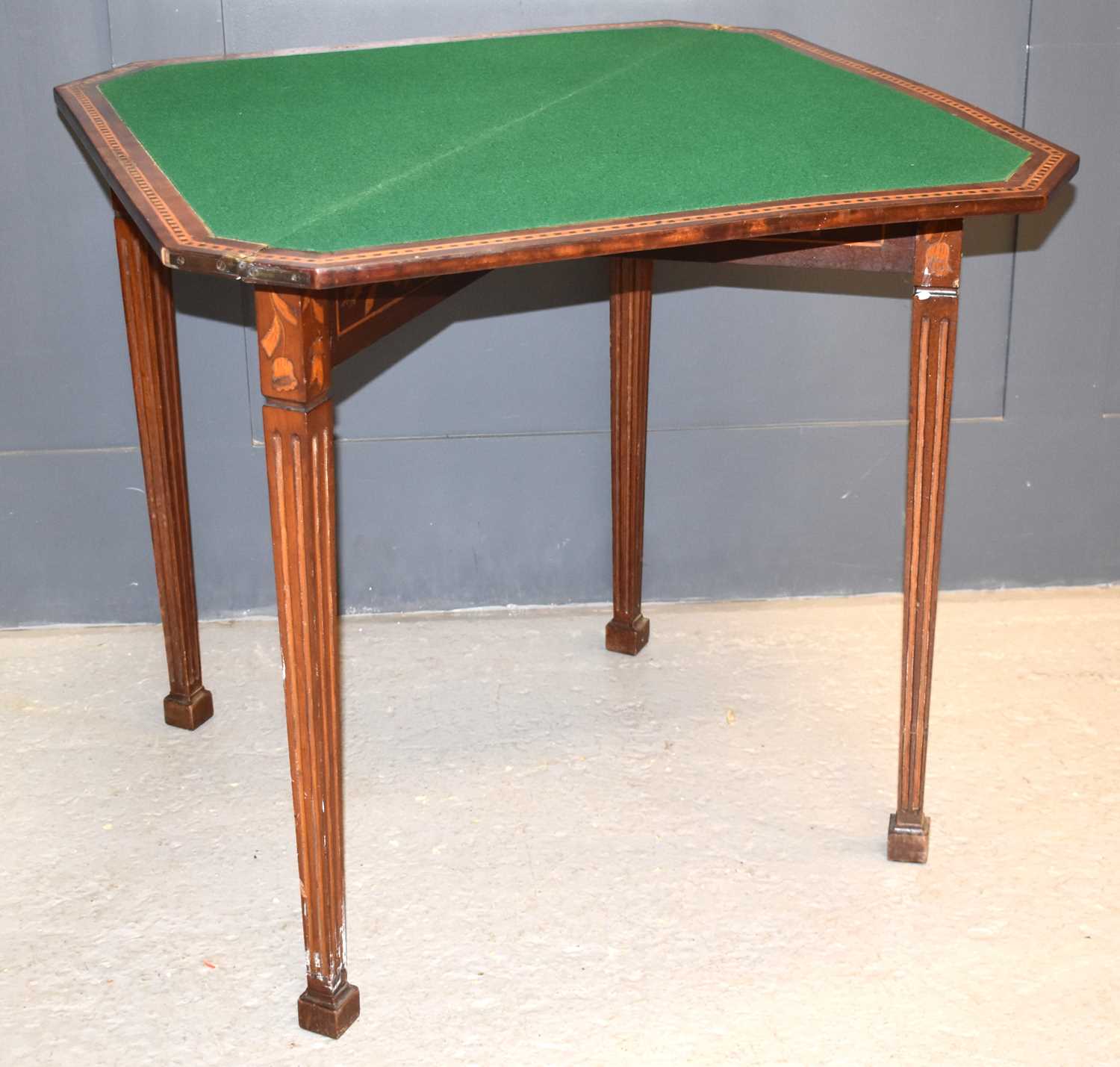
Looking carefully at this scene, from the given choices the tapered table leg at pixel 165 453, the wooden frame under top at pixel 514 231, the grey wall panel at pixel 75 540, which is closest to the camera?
the wooden frame under top at pixel 514 231

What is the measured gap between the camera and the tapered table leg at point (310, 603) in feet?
4.91

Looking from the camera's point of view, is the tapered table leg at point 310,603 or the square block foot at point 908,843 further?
the square block foot at point 908,843

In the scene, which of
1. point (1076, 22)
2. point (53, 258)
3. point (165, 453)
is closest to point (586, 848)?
point (165, 453)

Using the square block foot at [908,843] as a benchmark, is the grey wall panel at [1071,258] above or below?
above

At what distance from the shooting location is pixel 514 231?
1.47 meters

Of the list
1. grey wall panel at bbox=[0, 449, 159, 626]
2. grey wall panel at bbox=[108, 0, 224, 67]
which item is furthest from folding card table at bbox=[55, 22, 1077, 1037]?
grey wall panel at bbox=[0, 449, 159, 626]

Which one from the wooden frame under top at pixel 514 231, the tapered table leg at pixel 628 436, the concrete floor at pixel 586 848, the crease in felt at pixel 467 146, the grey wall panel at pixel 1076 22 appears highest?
the grey wall panel at pixel 1076 22

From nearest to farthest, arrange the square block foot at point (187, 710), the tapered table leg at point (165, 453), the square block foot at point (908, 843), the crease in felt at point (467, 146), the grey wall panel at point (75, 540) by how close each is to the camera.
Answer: the crease in felt at point (467, 146), the square block foot at point (908, 843), the tapered table leg at point (165, 453), the square block foot at point (187, 710), the grey wall panel at point (75, 540)

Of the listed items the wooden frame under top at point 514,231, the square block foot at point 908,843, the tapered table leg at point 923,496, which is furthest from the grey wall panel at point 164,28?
the square block foot at point 908,843

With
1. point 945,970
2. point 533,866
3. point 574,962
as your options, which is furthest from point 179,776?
point 945,970

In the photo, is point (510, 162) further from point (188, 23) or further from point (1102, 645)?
point (1102, 645)

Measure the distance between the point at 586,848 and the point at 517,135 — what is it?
3.35 feet

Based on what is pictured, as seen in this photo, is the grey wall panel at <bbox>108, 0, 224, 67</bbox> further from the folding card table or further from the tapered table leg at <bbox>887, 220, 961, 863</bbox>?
the tapered table leg at <bbox>887, 220, 961, 863</bbox>

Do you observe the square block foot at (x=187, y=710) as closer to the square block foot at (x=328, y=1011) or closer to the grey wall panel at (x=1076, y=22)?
the square block foot at (x=328, y=1011)
